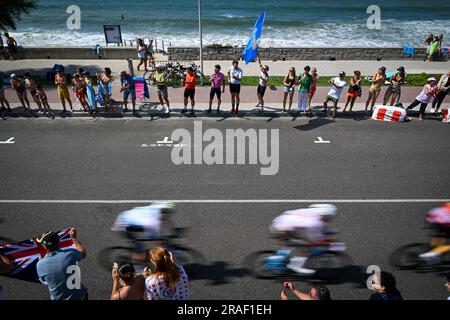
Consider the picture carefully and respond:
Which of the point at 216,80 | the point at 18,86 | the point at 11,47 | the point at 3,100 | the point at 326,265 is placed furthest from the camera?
the point at 11,47

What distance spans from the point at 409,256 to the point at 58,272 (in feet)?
18.1

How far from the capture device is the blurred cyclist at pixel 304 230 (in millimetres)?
5125

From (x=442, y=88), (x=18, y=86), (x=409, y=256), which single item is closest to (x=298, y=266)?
(x=409, y=256)

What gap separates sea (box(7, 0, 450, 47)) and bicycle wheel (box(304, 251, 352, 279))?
88.3ft

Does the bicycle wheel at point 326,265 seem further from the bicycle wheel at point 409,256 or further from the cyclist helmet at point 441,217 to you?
the cyclist helmet at point 441,217

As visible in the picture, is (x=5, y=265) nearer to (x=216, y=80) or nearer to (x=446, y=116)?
(x=216, y=80)

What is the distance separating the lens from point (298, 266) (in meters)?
5.53

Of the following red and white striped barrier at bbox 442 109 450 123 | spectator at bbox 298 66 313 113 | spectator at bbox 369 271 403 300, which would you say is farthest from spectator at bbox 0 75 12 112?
red and white striped barrier at bbox 442 109 450 123

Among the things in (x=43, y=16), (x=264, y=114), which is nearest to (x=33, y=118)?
(x=264, y=114)

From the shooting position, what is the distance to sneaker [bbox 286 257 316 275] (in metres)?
5.49

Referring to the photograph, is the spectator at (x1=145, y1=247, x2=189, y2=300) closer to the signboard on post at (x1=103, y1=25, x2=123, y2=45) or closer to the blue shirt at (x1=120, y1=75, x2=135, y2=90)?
the blue shirt at (x1=120, y1=75, x2=135, y2=90)

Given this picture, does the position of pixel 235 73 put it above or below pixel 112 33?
below

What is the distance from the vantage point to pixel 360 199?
7.65 meters
